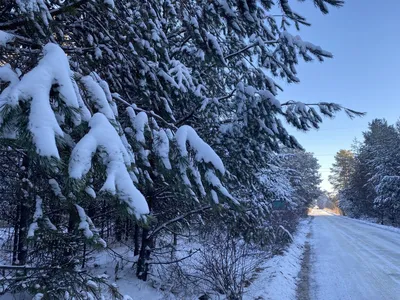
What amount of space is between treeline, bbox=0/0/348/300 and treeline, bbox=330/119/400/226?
25.7m

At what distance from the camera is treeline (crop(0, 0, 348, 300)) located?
5.37 feet

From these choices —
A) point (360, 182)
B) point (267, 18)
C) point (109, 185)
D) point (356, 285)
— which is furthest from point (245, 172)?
point (360, 182)

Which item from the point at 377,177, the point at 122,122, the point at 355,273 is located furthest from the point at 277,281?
the point at 377,177

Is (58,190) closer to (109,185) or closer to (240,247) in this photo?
(109,185)

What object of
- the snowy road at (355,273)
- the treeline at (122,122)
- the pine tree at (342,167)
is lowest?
the snowy road at (355,273)

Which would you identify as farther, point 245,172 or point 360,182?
point 360,182

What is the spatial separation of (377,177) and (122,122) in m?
33.2

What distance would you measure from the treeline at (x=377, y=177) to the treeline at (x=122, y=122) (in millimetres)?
25702

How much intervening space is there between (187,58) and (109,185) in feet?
15.4

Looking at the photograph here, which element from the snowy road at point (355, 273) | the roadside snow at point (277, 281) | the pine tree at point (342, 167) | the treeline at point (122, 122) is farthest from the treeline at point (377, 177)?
the treeline at point (122, 122)

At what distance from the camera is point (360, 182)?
3862 cm

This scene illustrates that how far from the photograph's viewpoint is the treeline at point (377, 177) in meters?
27.3

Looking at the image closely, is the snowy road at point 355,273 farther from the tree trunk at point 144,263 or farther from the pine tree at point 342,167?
the pine tree at point 342,167

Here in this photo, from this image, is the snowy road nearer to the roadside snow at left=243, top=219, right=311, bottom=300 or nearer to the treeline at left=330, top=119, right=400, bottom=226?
the roadside snow at left=243, top=219, right=311, bottom=300
